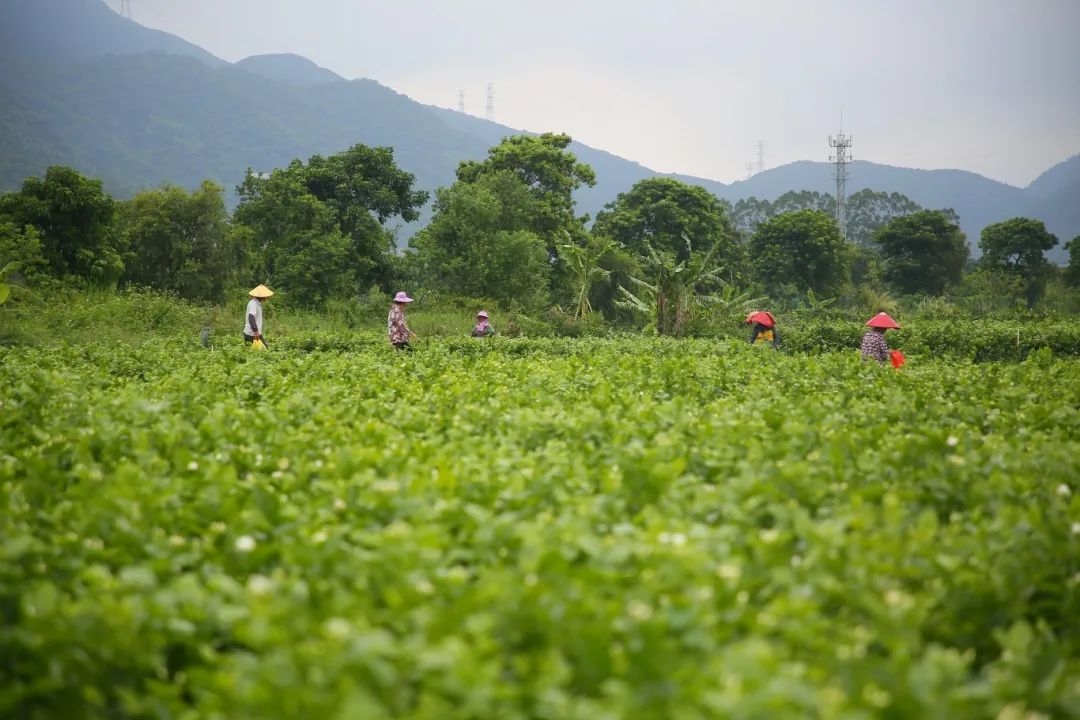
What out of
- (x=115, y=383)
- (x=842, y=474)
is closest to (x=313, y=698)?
(x=842, y=474)

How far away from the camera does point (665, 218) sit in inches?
1823

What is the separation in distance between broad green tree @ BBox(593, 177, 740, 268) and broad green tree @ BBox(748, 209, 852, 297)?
8595 millimetres

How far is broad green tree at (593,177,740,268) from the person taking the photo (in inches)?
1791

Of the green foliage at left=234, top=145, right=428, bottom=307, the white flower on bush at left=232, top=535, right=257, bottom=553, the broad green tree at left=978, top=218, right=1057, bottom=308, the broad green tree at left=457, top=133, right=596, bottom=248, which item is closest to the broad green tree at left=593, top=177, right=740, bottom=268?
the broad green tree at left=457, top=133, right=596, bottom=248

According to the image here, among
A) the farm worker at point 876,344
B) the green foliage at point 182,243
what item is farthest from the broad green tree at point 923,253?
the farm worker at point 876,344

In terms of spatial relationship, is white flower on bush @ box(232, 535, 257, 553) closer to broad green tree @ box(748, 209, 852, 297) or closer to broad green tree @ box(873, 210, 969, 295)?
broad green tree @ box(748, 209, 852, 297)

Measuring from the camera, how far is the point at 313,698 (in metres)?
1.80

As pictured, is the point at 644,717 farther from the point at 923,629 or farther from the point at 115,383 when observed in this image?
the point at 115,383

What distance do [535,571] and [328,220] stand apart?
101ft

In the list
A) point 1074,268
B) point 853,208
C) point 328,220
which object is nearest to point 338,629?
point 328,220

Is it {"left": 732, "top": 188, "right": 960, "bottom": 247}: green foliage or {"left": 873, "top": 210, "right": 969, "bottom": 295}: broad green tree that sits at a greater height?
{"left": 732, "top": 188, "right": 960, "bottom": 247}: green foliage

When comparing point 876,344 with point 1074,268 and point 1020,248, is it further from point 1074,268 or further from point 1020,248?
point 1020,248

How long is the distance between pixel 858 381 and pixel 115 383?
7.80m

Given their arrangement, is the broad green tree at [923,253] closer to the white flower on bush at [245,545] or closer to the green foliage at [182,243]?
the green foliage at [182,243]
